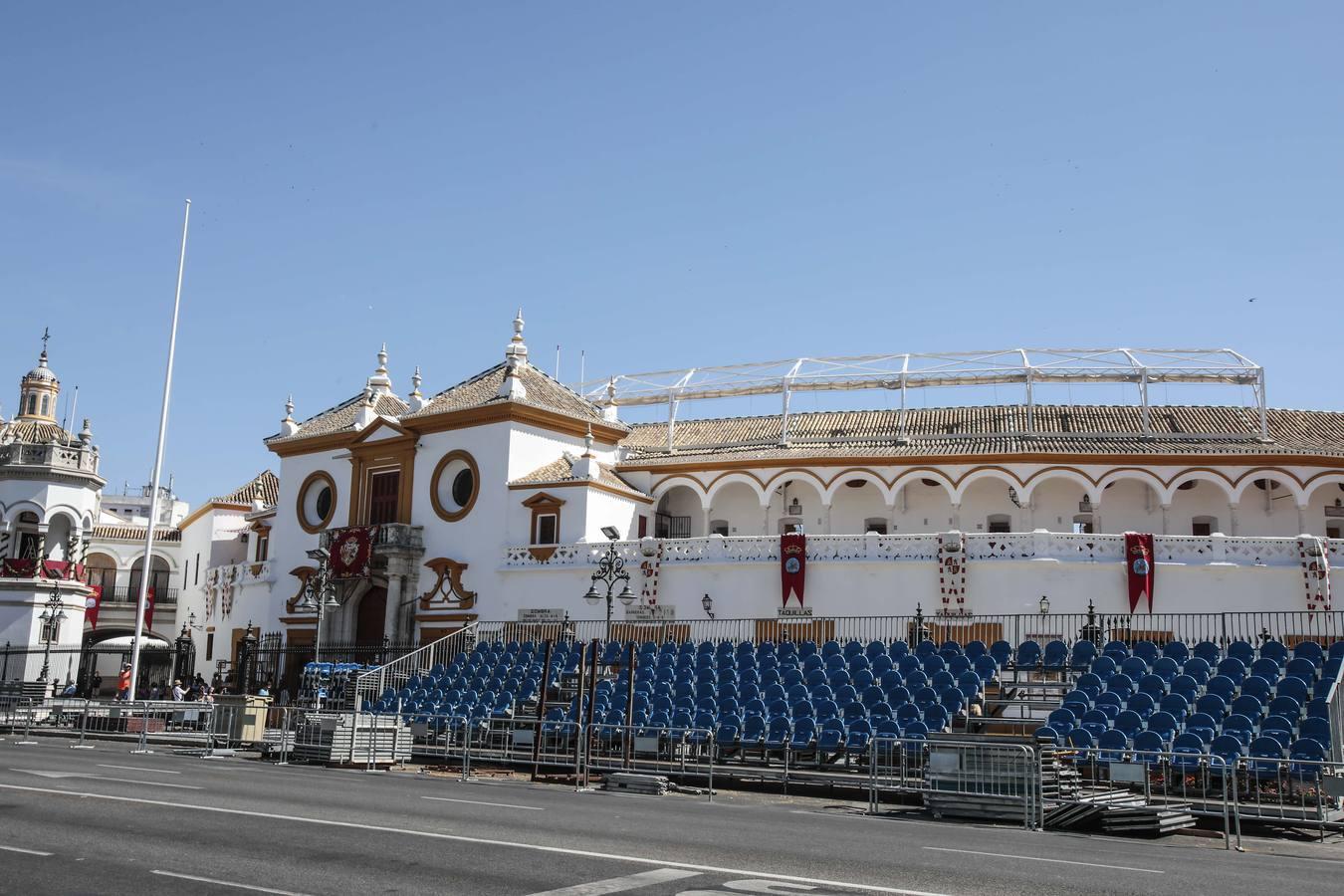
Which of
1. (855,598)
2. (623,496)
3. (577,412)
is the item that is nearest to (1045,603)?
(855,598)

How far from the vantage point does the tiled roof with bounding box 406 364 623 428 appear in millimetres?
40875

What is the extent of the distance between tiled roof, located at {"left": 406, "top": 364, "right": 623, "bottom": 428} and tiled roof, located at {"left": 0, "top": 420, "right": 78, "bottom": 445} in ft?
56.5

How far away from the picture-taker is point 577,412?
4209cm

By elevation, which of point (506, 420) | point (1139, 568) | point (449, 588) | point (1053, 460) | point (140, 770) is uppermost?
point (506, 420)

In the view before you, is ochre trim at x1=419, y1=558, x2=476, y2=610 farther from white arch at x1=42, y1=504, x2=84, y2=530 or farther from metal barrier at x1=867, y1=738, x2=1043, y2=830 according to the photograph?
metal barrier at x1=867, y1=738, x2=1043, y2=830

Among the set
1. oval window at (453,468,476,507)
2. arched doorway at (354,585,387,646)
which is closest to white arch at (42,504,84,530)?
arched doorway at (354,585,387,646)

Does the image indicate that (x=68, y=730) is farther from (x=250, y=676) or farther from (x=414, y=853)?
(x=414, y=853)

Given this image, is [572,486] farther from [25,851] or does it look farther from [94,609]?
[94,609]

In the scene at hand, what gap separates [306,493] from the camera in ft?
148

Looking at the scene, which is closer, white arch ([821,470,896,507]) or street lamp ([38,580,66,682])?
white arch ([821,470,896,507])

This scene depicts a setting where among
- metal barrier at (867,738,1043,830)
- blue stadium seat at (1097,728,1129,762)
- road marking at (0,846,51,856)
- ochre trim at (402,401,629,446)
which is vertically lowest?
road marking at (0,846,51,856)

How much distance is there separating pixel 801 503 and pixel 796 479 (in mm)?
1496

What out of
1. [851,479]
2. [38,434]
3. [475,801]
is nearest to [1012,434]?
[851,479]

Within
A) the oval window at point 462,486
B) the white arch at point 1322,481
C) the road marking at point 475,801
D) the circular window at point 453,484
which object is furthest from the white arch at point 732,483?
the road marking at point 475,801
